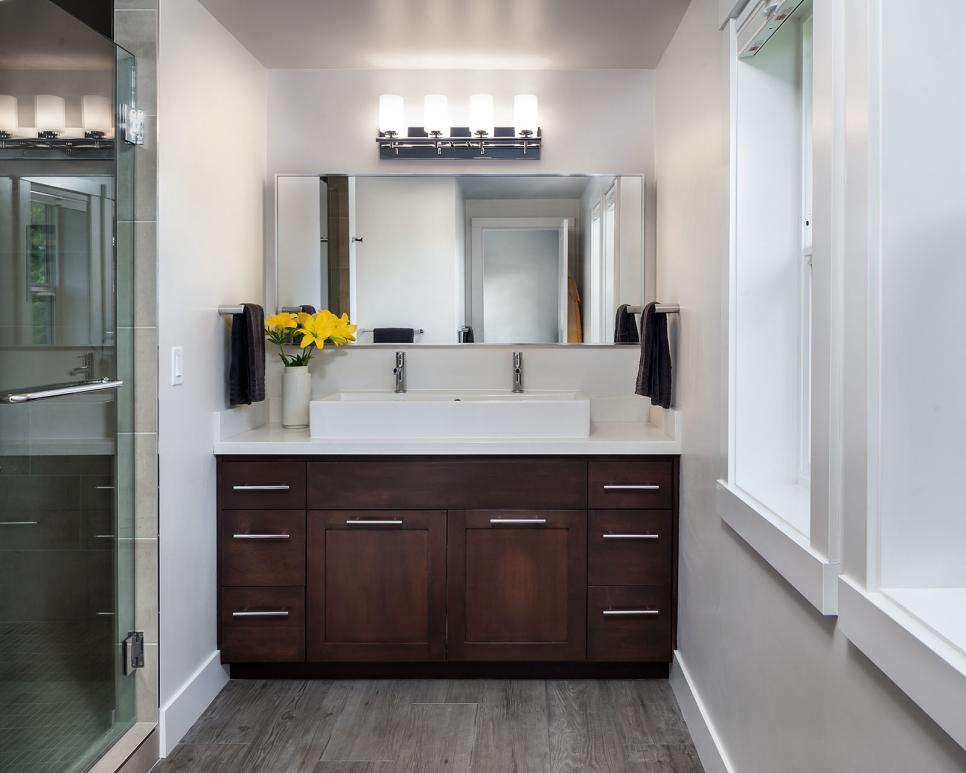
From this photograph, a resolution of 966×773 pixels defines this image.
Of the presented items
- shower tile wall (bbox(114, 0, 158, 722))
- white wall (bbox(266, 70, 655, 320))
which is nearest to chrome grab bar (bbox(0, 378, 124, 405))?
shower tile wall (bbox(114, 0, 158, 722))

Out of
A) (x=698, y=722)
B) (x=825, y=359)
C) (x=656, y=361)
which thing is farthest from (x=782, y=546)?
(x=656, y=361)

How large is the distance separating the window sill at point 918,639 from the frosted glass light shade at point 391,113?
8.19 ft

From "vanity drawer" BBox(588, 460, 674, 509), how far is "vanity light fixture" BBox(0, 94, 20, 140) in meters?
1.91

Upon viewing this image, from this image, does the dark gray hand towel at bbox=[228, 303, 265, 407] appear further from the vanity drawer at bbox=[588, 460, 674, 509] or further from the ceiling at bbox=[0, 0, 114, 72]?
the vanity drawer at bbox=[588, 460, 674, 509]

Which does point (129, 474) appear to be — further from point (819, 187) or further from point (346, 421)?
point (819, 187)

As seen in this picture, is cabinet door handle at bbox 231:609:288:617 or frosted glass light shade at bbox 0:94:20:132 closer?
frosted glass light shade at bbox 0:94:20:132

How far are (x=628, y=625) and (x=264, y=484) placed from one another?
135cm

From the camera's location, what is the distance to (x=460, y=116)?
126 inches

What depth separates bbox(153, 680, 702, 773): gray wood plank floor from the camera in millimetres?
2223

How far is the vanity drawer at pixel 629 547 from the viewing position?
2703mm

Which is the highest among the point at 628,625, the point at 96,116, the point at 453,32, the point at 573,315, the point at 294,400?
the point at 453,32

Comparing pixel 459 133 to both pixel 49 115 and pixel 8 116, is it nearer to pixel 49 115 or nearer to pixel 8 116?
pixel 49 115

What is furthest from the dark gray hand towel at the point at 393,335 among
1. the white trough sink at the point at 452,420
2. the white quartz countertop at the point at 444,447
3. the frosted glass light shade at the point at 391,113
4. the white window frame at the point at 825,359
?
the white window frame at the point at 825,359

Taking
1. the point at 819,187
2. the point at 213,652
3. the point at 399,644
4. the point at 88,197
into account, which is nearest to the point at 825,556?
the point at 819,187
